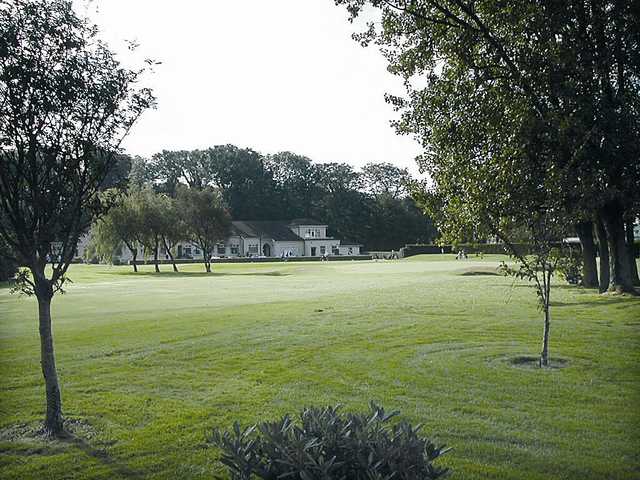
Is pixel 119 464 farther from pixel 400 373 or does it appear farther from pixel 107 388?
pixel 400 373

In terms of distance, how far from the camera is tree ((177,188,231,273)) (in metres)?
66.9

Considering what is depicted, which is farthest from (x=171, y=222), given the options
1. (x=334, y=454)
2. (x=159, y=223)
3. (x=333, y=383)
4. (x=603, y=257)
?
(x=334, y=454)

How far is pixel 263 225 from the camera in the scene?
388 ft

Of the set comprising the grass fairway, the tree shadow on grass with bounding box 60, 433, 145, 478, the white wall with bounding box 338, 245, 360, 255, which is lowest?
the tree shadow on grass with bounding box 60, 433, 145, 478

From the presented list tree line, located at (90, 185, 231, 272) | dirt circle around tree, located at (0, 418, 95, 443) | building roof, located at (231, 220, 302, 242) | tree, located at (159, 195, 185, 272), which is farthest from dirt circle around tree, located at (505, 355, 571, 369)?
building roof, located at (231, 220, 302, 242)

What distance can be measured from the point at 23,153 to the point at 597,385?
31.7 feet

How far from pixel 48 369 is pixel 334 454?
226 inches

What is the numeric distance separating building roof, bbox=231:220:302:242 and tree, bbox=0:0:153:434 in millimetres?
105354

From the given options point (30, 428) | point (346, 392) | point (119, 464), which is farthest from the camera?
point (346, 392)

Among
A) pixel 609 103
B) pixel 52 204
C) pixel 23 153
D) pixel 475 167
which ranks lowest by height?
pixel 52 204

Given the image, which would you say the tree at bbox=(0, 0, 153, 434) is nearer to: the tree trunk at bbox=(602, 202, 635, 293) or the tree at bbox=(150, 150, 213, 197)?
the tree trunk at bbox=(602, 202, 635, 293)

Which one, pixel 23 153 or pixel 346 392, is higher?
pixel 23 153

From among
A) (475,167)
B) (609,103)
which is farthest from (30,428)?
(609,103)

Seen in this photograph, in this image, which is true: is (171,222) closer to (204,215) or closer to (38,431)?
(204,215)
